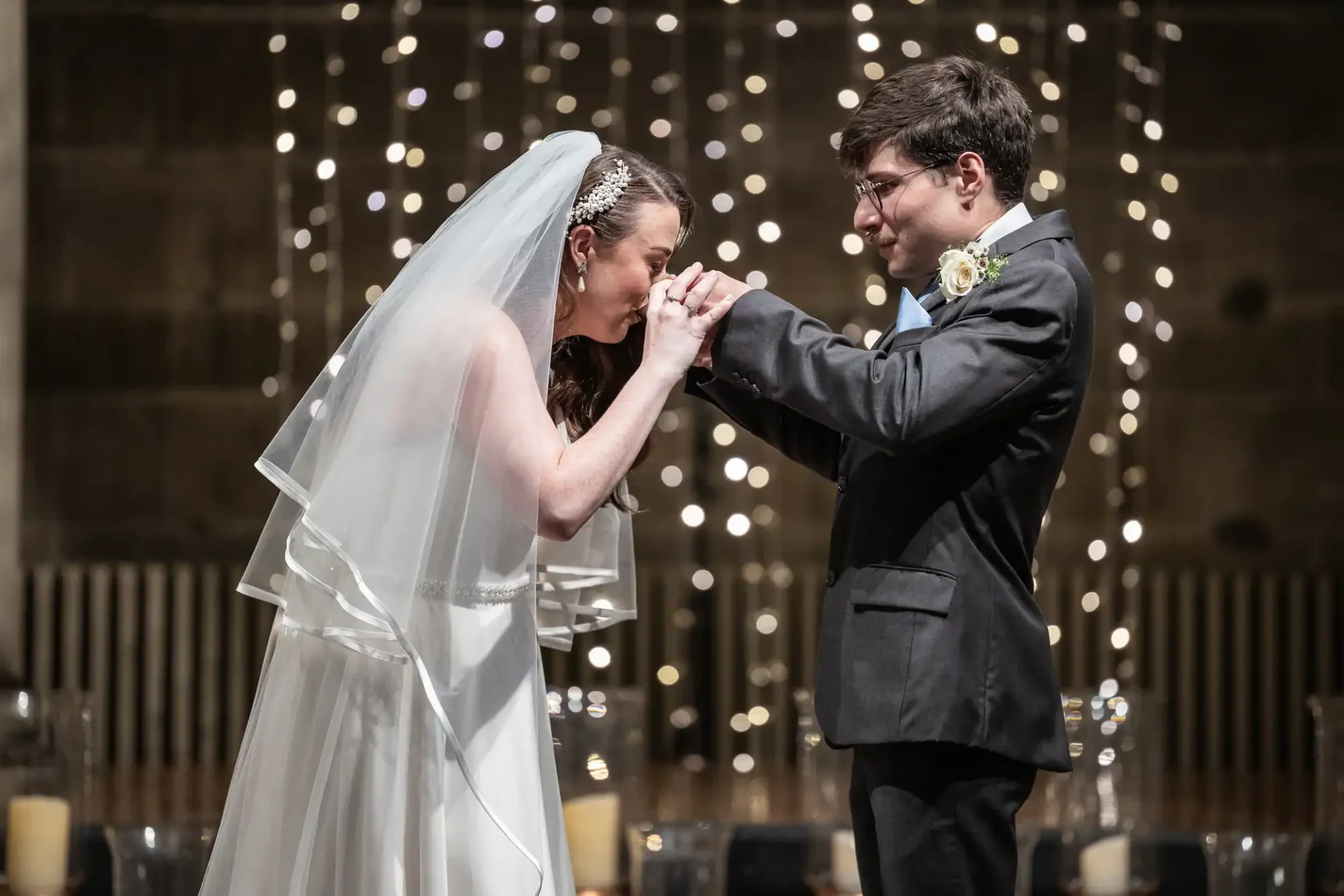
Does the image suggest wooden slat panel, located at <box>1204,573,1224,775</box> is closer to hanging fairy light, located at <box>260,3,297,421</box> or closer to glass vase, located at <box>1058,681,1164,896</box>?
glass vase, located at <box>1058,681,1164,896</box>

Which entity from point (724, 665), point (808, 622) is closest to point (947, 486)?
point (724, 665)

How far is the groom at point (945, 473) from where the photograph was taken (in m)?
1.79

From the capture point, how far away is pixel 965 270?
1842 mm

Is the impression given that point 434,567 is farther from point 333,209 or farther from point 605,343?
point 333,209

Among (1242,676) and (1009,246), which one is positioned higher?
(1009,246)

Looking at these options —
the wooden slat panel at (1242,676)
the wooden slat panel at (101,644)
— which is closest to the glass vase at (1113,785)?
the wooden slat panel at (1242,676)

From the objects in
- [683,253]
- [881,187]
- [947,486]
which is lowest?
[947,486]

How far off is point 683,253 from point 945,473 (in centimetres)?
403

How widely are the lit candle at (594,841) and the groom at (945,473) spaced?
4.19 feet

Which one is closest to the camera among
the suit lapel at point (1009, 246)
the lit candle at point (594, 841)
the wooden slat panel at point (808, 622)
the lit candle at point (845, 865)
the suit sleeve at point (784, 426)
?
the suit lapel at point (1009, 246)

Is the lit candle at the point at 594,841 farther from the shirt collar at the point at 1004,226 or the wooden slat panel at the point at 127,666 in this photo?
the wooden slat panel at the point at 127,666

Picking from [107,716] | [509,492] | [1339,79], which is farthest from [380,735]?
[1339,79]

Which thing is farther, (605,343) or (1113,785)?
(1113,785)

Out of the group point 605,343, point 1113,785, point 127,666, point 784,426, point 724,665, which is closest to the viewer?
point 784,426
